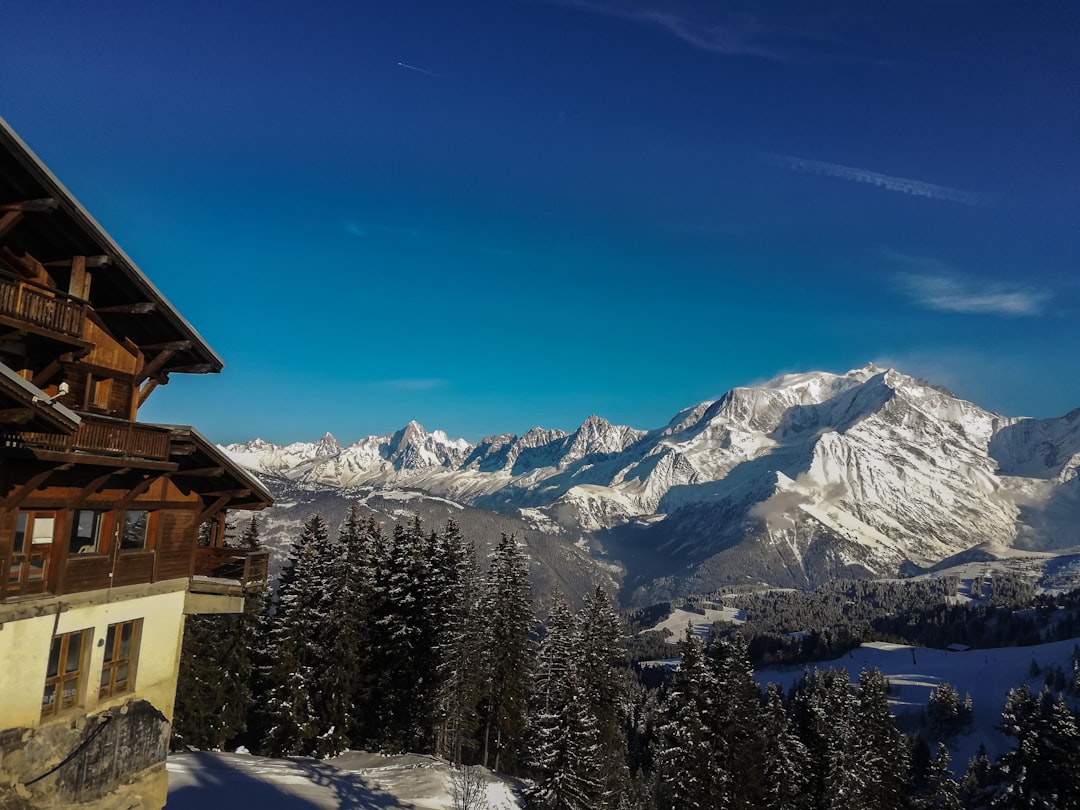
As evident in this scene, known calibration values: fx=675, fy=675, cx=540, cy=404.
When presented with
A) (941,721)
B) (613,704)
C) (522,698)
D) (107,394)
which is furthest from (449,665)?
(941,721)

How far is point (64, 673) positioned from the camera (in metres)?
12.6

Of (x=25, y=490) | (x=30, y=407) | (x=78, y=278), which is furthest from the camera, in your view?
(x=78, y=278)

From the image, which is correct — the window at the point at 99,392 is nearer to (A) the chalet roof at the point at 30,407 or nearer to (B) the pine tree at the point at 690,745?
(A) the chalet roof at the point at 30,407

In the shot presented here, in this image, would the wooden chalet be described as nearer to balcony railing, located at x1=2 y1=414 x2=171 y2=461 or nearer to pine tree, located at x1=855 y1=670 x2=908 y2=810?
balcony railing, located at x1=2 y1=414 x2=171 y2=461

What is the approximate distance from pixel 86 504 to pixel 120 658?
347cm

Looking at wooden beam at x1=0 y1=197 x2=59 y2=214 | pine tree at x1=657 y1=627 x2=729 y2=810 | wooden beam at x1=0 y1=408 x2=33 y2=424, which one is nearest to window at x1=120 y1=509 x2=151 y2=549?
wooden beam at x1=0 y1=408 x2=33 y2=424

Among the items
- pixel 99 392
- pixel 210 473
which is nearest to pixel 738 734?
pixel 210 473

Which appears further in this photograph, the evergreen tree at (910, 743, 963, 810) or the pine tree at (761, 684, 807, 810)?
the evergreen tree at (910, 743, 963, 810)

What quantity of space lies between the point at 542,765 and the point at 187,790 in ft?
52.0

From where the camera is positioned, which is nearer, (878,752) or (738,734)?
(738,734)

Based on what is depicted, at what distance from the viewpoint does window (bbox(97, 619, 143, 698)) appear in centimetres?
1377

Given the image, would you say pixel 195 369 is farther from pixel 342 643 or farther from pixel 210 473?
pixel 342 643

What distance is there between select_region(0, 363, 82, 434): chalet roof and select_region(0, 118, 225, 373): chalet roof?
4217 millimetres

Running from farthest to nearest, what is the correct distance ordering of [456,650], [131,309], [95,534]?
1. [456,650]
2. [131,309]
3. [95,534]
